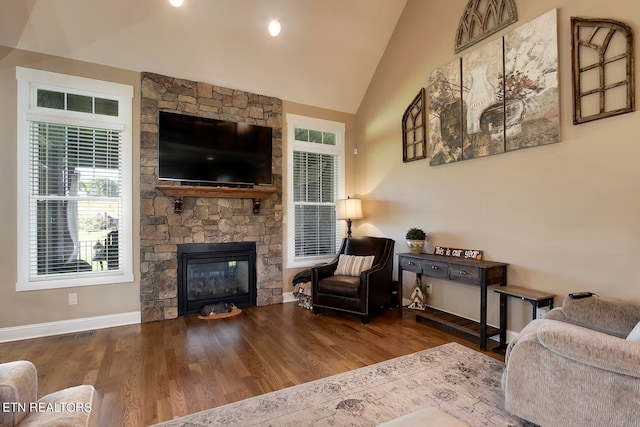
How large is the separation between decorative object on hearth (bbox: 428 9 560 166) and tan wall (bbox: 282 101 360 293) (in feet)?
5.58

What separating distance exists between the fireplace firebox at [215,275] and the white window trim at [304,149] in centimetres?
65

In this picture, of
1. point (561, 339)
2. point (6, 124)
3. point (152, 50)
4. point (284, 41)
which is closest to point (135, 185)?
point (6, 124)

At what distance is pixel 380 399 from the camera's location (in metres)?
2.21

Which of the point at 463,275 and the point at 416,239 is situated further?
the point at 416,239

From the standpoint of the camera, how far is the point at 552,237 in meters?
2.86

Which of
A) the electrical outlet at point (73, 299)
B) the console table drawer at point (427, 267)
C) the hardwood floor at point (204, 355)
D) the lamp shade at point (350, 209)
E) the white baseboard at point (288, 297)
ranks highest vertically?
the lamp shade at point (350, 209)

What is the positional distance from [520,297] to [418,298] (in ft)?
4.94

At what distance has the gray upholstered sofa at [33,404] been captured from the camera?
3.78ft

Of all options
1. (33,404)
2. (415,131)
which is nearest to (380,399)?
(33,404)

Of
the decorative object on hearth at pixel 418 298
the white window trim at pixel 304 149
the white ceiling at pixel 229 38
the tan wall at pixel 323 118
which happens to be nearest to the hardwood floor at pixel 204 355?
the decorative object on hearth at pixel 418 298

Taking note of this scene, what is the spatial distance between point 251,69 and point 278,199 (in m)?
1.89

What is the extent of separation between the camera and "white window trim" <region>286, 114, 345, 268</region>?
493 cm

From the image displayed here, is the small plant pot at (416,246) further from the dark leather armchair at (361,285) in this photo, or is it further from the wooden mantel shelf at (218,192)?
the wooden mantel shelf at (218,192)

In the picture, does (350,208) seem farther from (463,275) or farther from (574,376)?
(574,376)
